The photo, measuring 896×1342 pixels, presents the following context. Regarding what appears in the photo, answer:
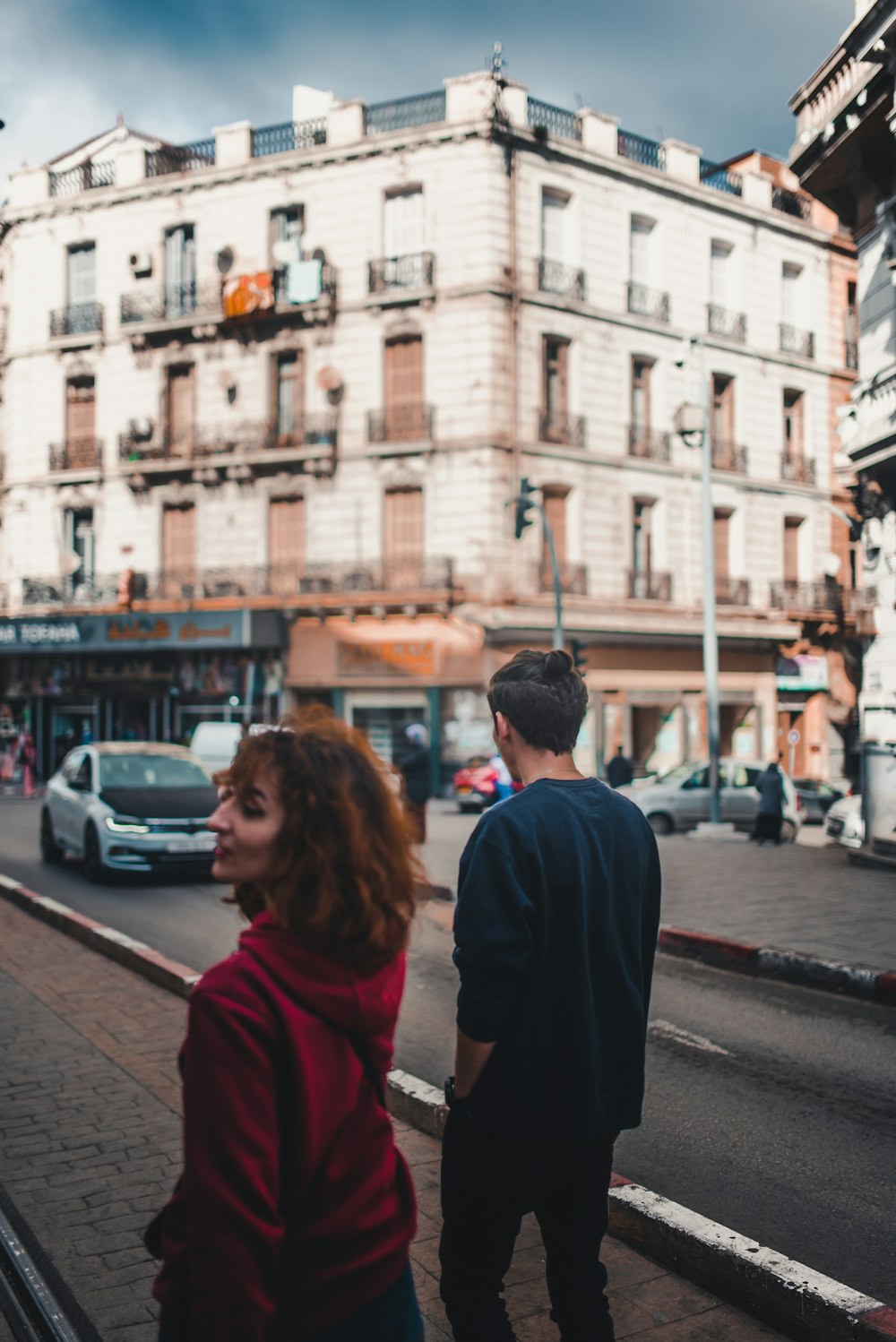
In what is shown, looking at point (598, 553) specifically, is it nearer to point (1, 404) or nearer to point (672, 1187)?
point (1, 404)

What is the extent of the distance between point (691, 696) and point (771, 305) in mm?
11126

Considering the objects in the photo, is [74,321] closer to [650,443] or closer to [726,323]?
[650,443]

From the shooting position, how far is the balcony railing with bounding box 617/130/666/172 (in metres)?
29.1

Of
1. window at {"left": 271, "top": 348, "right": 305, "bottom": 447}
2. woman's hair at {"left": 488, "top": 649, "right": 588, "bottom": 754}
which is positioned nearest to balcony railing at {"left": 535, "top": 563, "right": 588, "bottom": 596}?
window at {"left": 271, "top": 348, "right": 305, "bottom": 447}

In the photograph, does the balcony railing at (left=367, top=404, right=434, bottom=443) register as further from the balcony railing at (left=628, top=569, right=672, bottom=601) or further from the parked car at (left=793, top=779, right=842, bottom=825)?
the parked car at (left=793, top=779, right=842, bottom=825)

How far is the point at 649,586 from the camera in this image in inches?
1124

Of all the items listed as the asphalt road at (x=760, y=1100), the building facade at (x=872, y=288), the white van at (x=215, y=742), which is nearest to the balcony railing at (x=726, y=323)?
the building facade at (x=872, y=288)

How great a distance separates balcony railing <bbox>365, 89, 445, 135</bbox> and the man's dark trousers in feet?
92.8

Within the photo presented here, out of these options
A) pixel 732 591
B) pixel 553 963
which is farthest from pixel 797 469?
pixel 553 963

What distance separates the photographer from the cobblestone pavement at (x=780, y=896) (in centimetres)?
907

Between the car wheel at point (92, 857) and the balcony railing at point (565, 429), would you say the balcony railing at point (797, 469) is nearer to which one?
the balcony railing at point (565, 429)

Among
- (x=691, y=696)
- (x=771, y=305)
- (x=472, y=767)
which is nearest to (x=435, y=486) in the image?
(x=472, y=767)

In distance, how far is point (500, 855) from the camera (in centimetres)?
253

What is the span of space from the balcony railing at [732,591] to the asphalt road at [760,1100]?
21.7m
